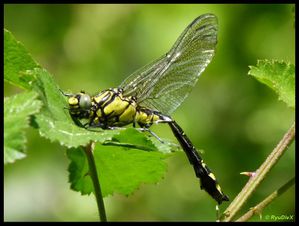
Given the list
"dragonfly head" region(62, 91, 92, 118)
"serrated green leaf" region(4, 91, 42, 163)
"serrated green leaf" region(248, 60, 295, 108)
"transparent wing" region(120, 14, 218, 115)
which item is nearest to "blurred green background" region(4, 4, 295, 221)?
"transparent wing" region(120, 14, 218, 115)

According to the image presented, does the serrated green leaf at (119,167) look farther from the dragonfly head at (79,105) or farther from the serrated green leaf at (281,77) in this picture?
the serrated green leaf at (281,77)

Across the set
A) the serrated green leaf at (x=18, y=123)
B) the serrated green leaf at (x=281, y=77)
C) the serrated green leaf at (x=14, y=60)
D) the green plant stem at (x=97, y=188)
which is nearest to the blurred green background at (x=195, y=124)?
the serrated green leaf at (x=281, y=77)

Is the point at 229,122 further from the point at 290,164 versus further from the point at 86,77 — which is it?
the point at 86,77

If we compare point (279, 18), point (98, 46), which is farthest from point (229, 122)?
point (98, 46)

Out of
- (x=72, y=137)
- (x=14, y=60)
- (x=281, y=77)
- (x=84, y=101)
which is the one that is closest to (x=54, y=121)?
(x=72, y=137)

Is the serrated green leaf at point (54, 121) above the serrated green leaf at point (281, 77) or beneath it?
beneath

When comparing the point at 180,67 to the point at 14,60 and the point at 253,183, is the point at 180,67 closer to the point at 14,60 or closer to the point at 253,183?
the point at 14,60
